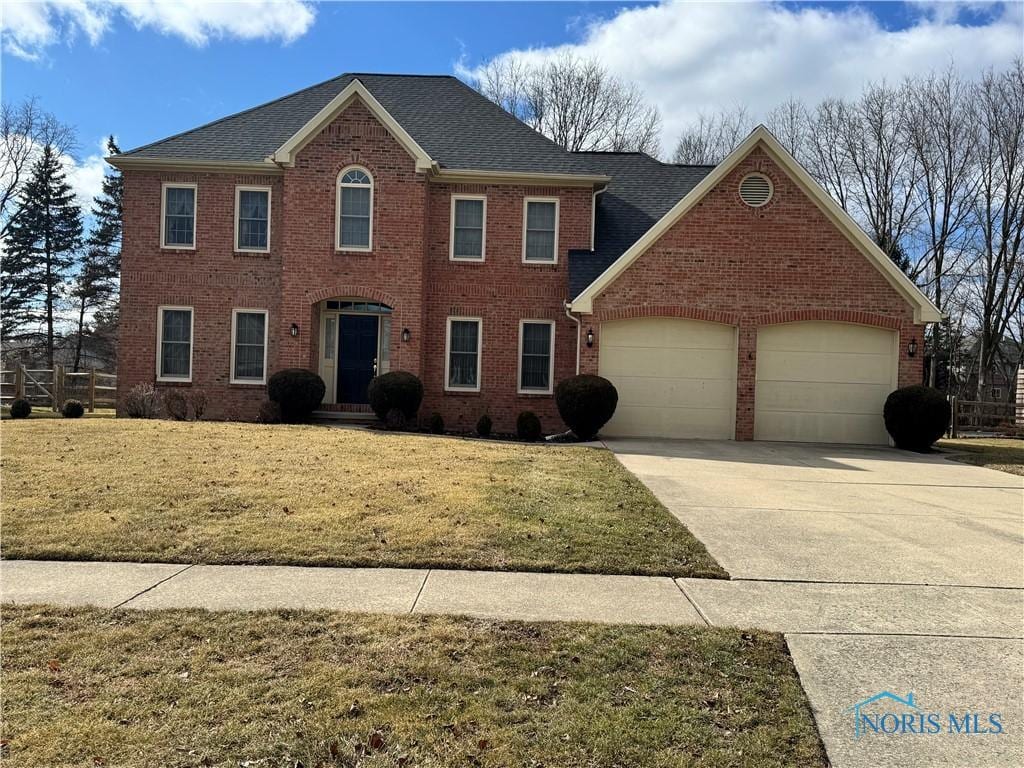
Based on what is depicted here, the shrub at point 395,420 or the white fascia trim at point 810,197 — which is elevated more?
the white fascia trim at point 810,197

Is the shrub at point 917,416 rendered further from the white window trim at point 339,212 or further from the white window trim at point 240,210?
the white window trim at point 240,210

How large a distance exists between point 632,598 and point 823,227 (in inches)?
521

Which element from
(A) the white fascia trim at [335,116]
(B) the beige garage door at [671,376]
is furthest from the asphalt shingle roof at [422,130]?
(B) the beige garage door at [671,376]

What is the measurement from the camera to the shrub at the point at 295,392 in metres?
15.5

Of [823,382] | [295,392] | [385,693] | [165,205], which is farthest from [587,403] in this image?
[165,205]

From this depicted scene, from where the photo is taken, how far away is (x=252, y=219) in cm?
1734

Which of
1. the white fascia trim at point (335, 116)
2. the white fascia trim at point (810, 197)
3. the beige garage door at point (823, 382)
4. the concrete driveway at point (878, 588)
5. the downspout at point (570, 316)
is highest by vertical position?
the white fascia trim at point (335, 116)

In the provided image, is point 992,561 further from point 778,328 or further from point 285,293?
point 285,293

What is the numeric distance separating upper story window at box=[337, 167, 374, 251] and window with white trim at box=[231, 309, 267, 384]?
120 inches

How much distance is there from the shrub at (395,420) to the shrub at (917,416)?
35.6 feet

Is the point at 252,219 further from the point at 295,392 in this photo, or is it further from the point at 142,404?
the point at 142,404

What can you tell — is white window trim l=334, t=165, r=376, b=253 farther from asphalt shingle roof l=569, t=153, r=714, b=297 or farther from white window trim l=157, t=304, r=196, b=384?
asphalt shingle roof l=569, t=153, r=714, b=297

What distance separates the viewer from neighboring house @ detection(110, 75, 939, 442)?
15.2 metres

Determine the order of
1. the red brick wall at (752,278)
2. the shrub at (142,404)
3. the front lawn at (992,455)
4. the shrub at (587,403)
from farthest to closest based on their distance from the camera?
1. the shrub at (142,404)
2. the red brick wall at (752,278)
3. the shrub at (587,403)
4. the front lawn at (992,455)
